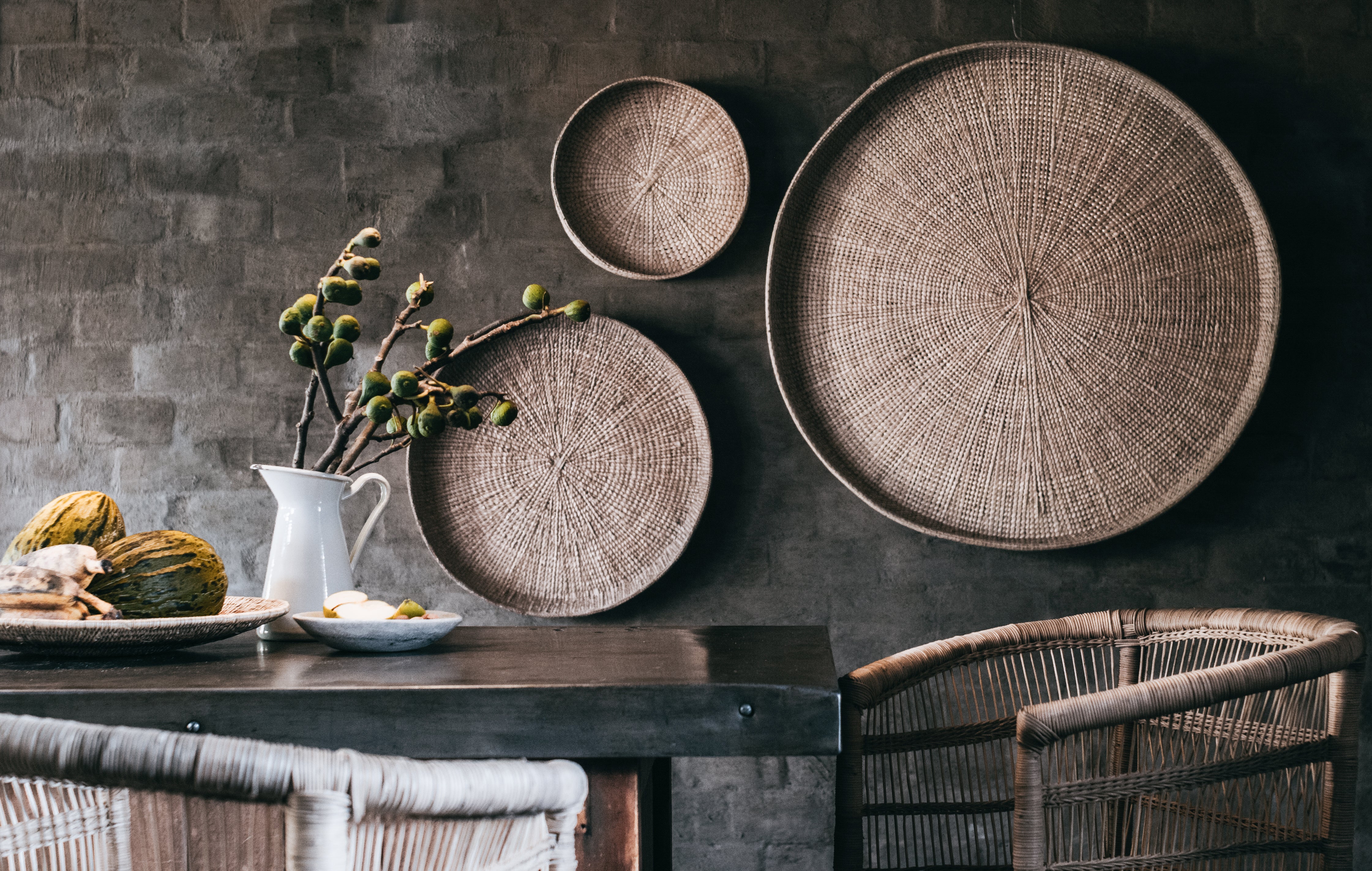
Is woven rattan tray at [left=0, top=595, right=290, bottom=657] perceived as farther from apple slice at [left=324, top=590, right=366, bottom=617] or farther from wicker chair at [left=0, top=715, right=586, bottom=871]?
wicker chair at [left=0, top=715, right=586, bottom=871]

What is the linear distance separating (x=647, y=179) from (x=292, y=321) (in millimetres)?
911

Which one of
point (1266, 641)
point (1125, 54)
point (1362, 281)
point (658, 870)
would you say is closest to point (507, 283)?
point (658, 870)

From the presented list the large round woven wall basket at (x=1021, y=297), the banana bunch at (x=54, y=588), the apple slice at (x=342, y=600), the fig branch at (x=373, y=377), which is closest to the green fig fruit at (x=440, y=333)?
the fig branch at (x=373, y=377)

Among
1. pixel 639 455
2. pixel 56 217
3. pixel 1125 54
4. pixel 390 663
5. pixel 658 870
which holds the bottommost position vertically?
pixel 658 870

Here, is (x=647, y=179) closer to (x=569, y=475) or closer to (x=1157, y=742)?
(x=569, y=475)

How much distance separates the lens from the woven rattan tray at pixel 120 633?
106cm

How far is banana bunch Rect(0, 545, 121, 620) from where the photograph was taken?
3.54 ft

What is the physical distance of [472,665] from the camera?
1.09 meters

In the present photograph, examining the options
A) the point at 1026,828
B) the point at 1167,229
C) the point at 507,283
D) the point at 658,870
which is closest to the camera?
the point at 1026,828

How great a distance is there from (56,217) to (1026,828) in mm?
2156

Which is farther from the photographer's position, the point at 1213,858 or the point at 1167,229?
the point at 1167,229

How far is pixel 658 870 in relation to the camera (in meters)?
1.34

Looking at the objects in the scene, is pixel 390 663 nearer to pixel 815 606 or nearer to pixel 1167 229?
pixel 815 606

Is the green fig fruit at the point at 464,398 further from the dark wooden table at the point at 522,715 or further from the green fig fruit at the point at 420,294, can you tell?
the dark wooden table at the point at 522,715
